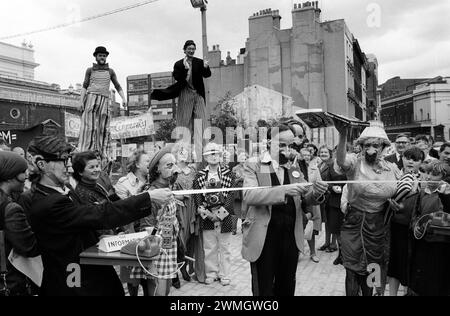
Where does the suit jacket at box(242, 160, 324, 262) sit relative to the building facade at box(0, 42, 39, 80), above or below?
below

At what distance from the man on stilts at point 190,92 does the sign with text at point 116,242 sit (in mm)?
3522

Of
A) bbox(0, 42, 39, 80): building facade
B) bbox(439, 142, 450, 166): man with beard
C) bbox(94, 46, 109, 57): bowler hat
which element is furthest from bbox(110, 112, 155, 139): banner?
bbox(0, 42, 39, 80): building facade

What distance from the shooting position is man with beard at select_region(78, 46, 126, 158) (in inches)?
253

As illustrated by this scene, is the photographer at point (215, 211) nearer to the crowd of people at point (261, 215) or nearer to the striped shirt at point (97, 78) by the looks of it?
the crowd of people at point (261, 215)

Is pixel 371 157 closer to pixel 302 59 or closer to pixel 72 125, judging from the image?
pixel 72 125

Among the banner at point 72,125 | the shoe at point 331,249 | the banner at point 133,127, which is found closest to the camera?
the banner at point 133,127

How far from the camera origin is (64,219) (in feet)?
8.48

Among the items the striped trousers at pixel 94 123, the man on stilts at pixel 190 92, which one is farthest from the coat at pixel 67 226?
the striped trousers at pixel 94 123

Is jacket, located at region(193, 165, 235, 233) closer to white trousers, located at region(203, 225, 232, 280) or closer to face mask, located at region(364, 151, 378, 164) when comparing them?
white trousers, located at region(203, 225, 232, 280)

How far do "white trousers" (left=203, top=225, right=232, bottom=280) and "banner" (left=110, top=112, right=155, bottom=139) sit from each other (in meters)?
2.30

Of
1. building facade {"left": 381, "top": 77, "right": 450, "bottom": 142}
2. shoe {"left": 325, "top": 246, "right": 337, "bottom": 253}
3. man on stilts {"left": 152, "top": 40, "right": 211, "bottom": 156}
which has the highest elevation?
building facade {"left": 381, "top": 77, "right": 450, "bottom": 142}

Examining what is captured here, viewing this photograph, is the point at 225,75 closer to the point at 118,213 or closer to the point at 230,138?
the point at 230,138

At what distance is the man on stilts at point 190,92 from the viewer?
6352 mm
